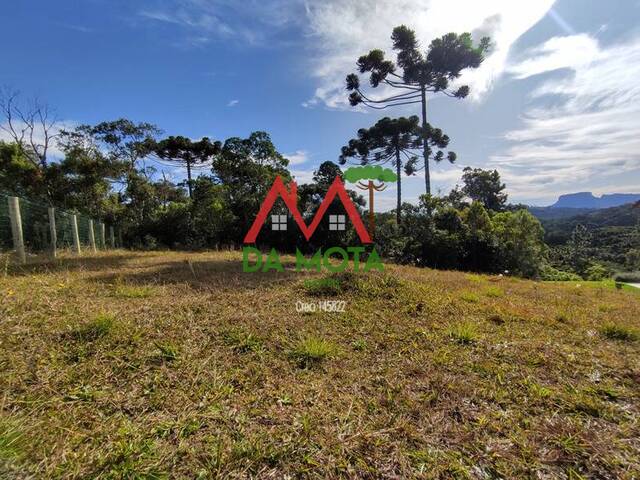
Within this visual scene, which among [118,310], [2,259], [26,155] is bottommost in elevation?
[118,310]

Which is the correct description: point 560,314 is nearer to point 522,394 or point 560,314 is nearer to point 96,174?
point 522,394

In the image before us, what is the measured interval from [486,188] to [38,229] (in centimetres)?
3499

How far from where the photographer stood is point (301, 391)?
219 cm

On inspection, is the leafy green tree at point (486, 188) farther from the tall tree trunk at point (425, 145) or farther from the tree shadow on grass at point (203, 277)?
the tree shadow on grass at point (203, 277)

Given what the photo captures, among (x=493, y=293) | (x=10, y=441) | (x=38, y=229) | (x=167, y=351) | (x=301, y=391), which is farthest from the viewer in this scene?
(x=38, y=229)

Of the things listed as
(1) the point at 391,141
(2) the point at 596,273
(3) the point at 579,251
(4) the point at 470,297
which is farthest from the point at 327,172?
(3) the point at 579,251

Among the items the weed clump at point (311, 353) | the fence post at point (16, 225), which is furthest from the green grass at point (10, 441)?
the fence post at point (16, 225)

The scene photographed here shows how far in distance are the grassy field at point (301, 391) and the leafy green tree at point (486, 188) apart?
105ft

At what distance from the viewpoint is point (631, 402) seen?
2.16 m

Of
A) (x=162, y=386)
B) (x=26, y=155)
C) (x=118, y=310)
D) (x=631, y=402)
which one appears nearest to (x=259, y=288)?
(x=118, y=310)

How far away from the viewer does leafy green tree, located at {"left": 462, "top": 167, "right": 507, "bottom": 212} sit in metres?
32.1

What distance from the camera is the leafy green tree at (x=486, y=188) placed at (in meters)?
32.1

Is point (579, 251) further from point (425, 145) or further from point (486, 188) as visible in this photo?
point (425, 145)

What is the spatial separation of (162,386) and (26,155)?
53.2 feet
